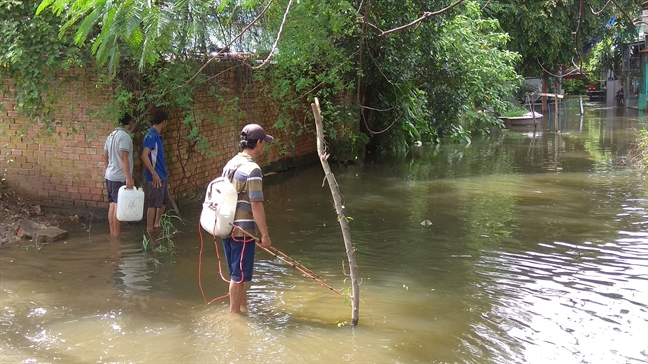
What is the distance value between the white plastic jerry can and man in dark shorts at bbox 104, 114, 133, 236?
81mm

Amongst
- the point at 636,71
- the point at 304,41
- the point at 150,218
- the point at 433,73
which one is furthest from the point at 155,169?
the point at 636,71

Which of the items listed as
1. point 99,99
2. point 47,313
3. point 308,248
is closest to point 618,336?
point 308,248

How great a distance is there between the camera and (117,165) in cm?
807

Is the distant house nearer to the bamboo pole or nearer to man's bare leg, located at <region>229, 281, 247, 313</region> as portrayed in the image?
the bamboo pole

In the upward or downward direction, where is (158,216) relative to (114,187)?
downward

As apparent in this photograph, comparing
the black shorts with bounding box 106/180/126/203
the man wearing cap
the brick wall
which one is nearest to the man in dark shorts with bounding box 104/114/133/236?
the black shorts with bounding box 106/180/126/203

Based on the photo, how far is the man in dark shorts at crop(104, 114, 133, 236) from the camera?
7910mm

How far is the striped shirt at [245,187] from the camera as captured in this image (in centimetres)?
524

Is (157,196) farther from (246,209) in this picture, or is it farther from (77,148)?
(246,209)

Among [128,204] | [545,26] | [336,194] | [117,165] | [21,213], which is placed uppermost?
[545,26]

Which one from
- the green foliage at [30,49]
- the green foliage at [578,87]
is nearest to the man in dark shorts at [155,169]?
the green foliage at [30,49]

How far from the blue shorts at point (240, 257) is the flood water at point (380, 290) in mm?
422

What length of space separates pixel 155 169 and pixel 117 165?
51 cm

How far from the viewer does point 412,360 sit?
4.85m
